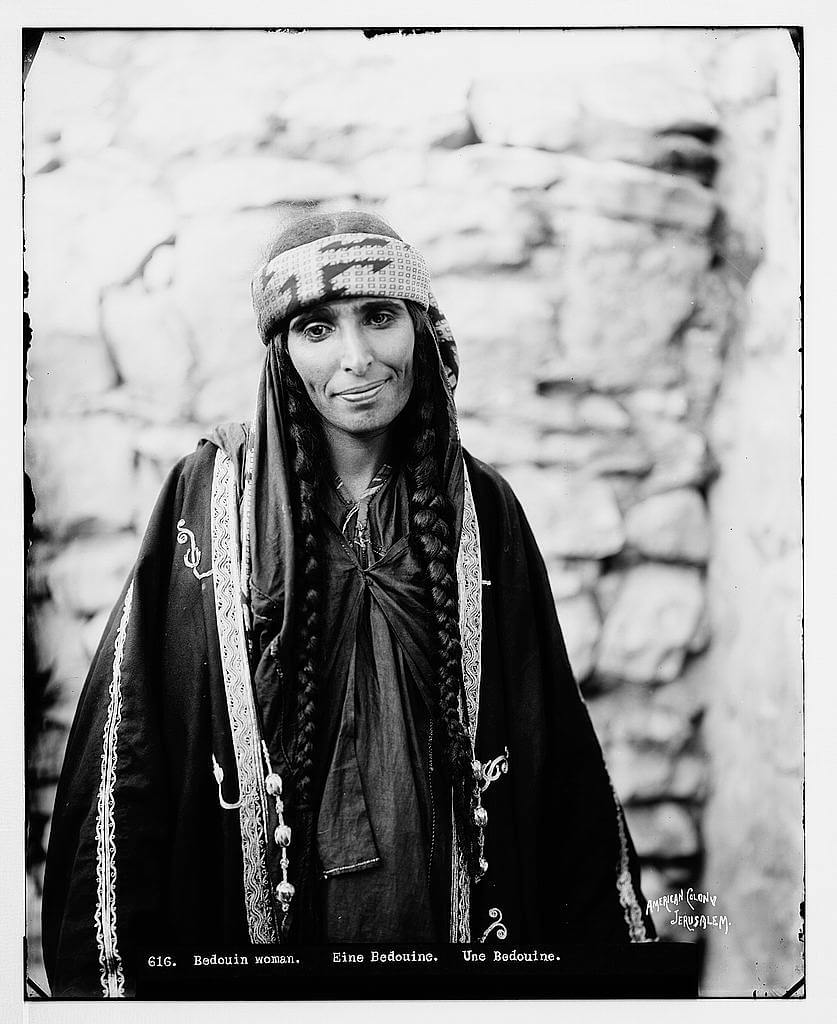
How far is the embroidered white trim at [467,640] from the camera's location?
171 centimetres

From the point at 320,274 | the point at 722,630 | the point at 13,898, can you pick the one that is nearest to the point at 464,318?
the point at 320,274

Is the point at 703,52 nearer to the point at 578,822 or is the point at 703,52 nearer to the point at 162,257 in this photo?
the point at 162,257

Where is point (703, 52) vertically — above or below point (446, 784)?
above

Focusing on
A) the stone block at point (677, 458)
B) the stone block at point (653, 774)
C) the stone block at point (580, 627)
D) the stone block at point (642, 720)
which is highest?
the stone block at point (677, 458)

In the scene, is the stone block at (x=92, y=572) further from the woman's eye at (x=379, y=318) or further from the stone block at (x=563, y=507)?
the stone block at (x=563, y=507)

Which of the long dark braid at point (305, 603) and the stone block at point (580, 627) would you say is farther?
the stone block at point (580, 627)

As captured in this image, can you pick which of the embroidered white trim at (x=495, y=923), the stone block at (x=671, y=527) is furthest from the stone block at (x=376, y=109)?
the embroidered white trim at (x=495, y=923)

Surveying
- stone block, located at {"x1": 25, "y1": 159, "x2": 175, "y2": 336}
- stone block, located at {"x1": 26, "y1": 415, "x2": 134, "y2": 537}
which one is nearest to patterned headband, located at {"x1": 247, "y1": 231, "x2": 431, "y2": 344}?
stone block, located at {"x1": 25, "y1": 159, "x2": 175, "y2": 336}

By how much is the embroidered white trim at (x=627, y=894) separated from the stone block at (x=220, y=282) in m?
0.94

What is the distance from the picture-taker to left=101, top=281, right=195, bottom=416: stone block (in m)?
1.79

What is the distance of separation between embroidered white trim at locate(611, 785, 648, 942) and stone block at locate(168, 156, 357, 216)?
1072 mm

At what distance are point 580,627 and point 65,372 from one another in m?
0.93

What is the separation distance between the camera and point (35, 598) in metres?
1.78

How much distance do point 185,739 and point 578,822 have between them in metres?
0.63
